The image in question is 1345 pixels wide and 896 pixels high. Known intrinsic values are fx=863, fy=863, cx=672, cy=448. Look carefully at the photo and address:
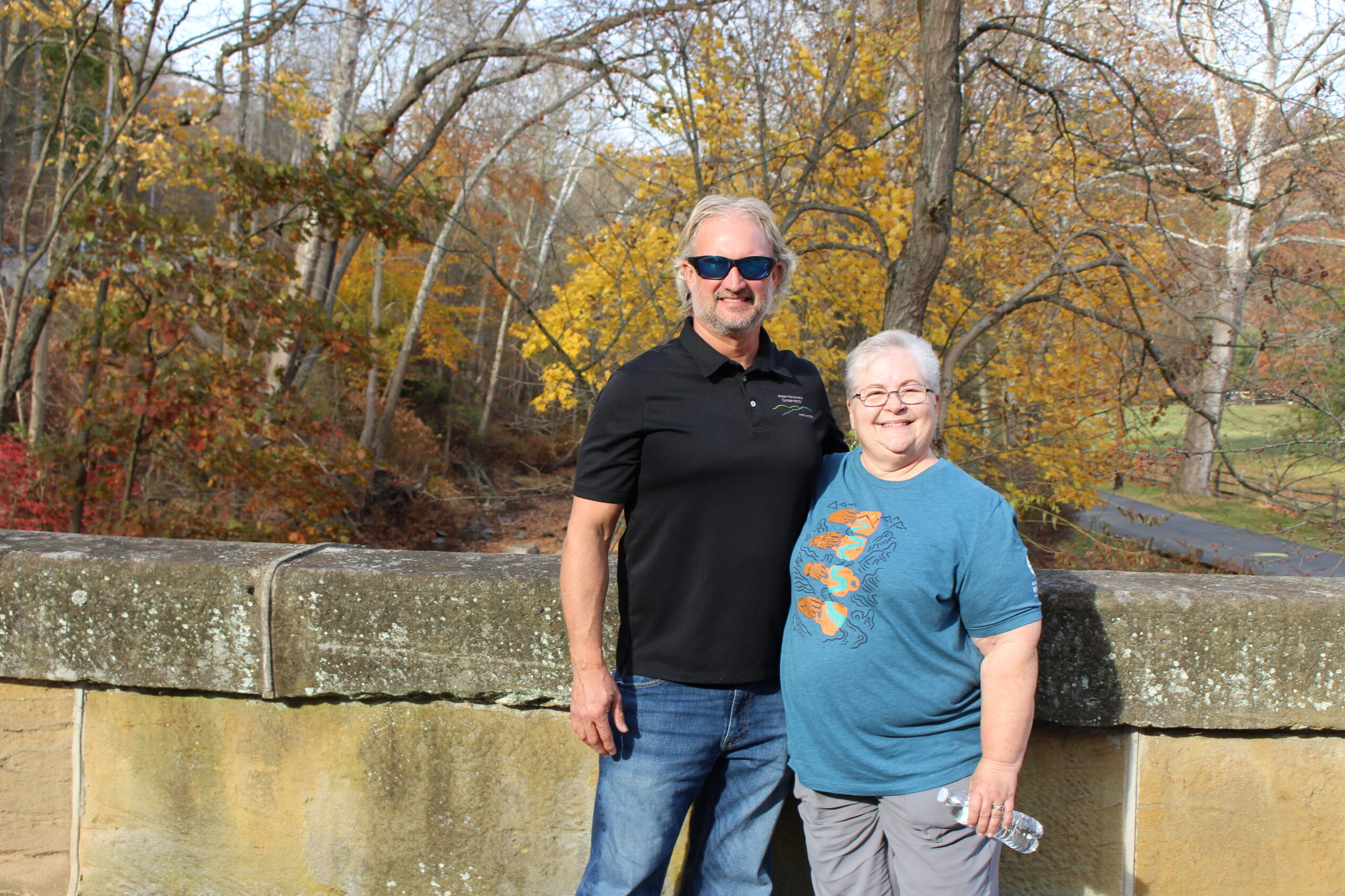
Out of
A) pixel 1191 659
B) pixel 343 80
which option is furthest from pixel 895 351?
pixel 343 80

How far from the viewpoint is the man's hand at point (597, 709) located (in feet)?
5.64

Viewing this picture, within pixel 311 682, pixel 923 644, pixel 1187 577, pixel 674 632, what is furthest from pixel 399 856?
pixel 1187 577

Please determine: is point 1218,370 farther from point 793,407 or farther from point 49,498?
point 49,498

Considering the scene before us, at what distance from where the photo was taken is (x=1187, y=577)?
2156 mm

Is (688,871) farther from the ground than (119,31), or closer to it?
closer to it

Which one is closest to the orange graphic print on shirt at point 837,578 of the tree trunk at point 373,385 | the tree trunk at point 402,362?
the tree trunk at point 373,385

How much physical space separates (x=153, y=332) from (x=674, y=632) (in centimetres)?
517

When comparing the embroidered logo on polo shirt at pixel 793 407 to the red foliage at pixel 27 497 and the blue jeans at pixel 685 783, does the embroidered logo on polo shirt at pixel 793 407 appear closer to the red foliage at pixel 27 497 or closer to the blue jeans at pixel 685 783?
the blue jeans at pixel 685 783

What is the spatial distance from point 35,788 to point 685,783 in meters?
1.63

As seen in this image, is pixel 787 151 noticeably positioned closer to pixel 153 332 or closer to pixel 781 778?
pixel 153 332

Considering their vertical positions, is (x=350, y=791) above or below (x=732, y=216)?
below

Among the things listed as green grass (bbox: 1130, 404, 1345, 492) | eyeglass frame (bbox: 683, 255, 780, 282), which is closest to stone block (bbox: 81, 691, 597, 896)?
eyeglass frame (bbox: 683, 255, 780, 282)

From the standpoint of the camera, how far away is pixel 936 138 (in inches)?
175

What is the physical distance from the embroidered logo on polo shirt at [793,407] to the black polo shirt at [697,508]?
36 mm
